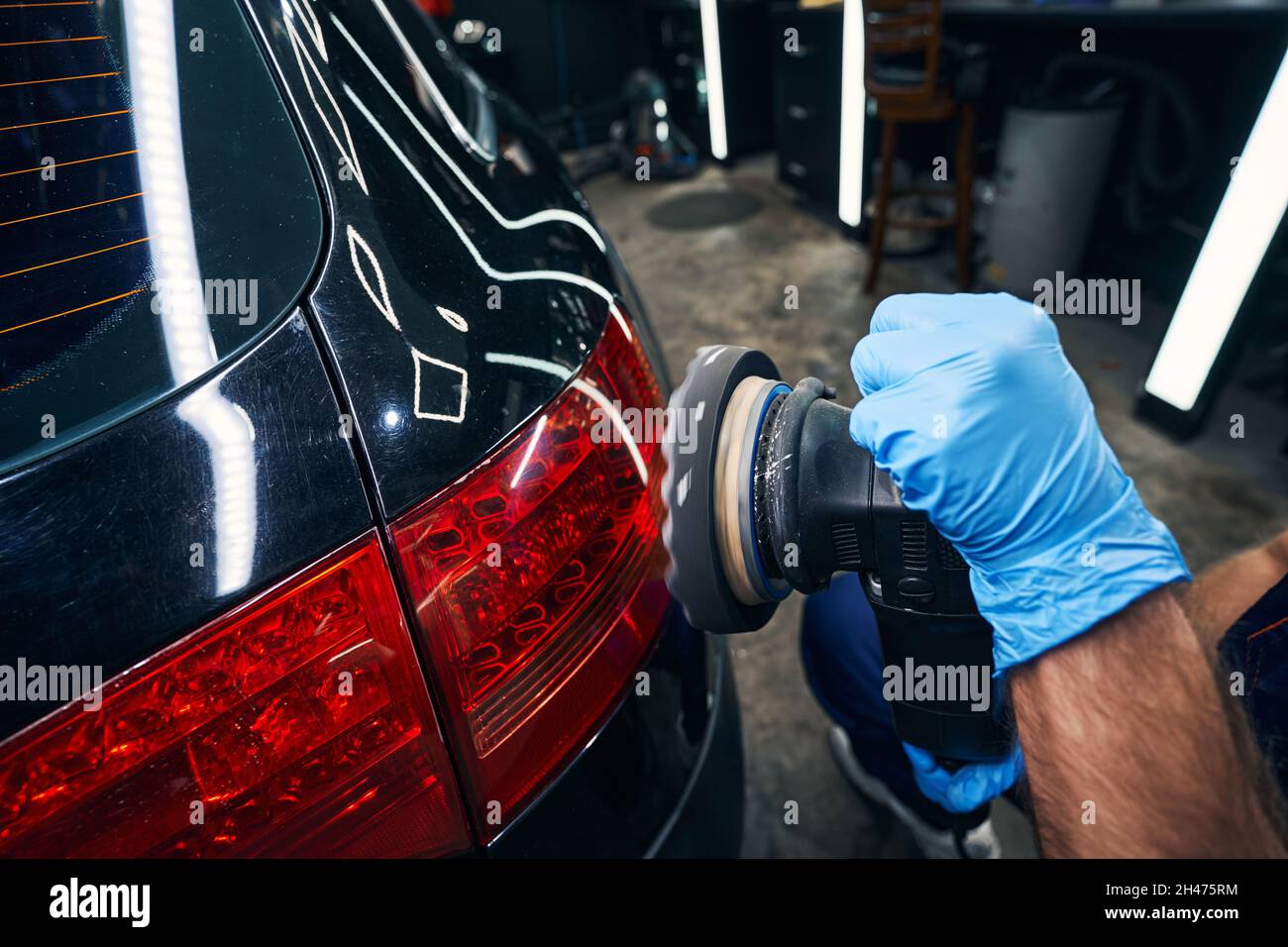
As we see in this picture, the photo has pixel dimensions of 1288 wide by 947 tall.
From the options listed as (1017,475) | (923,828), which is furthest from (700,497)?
(923,828)

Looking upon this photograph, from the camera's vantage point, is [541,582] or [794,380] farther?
[794,380]

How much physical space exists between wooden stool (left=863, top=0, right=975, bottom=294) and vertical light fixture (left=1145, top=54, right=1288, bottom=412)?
4.31 ft

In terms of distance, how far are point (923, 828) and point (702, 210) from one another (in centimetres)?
508

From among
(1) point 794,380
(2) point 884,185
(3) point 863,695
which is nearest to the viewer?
(3) point 863,695

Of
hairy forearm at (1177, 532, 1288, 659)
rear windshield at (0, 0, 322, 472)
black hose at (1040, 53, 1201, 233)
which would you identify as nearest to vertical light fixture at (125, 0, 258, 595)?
rear windshield at (0, 0, 322, 472)

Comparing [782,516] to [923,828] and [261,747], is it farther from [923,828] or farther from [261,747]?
[923,828]

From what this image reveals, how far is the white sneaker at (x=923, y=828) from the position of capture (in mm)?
1420

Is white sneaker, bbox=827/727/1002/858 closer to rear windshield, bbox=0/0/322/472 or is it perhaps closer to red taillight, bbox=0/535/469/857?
red taillight, bbox=0/535/469/857

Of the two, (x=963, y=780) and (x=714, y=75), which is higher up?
(x=714, y=75)

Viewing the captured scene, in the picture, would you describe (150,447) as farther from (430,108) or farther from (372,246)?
(430,108)

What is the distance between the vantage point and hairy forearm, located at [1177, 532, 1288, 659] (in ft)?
3.21

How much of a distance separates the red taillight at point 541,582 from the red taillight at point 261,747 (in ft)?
0.14

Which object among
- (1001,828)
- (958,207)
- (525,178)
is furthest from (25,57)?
(958,207)

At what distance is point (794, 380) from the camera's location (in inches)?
126
